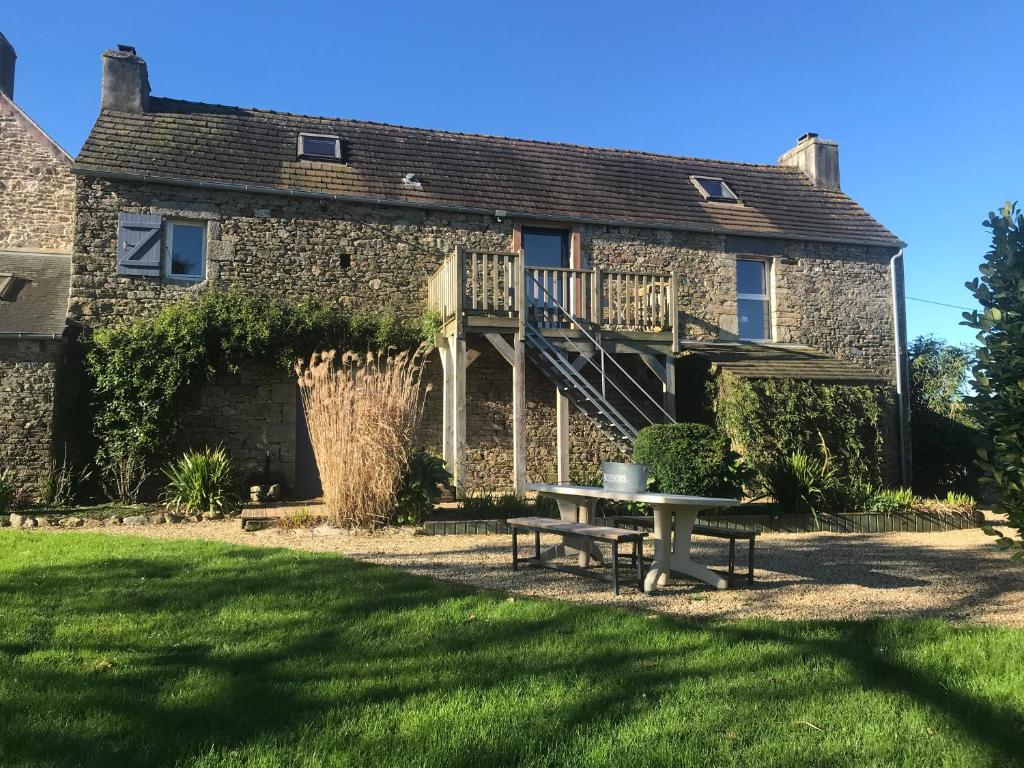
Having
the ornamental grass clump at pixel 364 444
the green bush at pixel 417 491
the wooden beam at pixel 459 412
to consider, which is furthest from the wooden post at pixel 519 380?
the ornamental grass clump at pixel 364 444

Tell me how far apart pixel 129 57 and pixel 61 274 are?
11.6 ft

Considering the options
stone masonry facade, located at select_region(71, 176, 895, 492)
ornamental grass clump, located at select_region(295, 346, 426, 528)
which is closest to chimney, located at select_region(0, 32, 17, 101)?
stone masonry facade, located at select_region(71, 176, 895, 492)

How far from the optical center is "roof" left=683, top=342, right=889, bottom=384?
1045cm

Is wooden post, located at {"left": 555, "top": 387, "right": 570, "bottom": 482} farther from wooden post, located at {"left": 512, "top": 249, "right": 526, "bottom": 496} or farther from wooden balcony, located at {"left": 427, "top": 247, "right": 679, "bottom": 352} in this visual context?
wooden balcony, located at {"left": 427, "top": 247, "right": 679, "bottom": 352}

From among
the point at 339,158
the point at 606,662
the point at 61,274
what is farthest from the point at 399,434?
the point at 61,274

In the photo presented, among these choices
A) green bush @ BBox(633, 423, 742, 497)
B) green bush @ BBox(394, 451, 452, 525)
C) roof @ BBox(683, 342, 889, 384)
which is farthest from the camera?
roof @ BBox(683, 342, 889, 384)

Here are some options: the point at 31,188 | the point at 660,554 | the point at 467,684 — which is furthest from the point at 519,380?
the point at 31,188

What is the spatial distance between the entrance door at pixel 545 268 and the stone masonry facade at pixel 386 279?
0.37m

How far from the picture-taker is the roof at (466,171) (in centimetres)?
1108

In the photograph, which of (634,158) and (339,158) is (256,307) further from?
(634,158)

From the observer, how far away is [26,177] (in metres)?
12.2

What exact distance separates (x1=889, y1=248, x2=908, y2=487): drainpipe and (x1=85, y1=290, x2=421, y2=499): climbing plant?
330 inches

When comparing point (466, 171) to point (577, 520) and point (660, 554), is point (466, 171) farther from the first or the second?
point (660, 554)

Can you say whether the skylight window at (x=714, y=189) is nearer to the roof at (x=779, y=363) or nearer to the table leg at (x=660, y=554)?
the roof at (x=779, y=363)
